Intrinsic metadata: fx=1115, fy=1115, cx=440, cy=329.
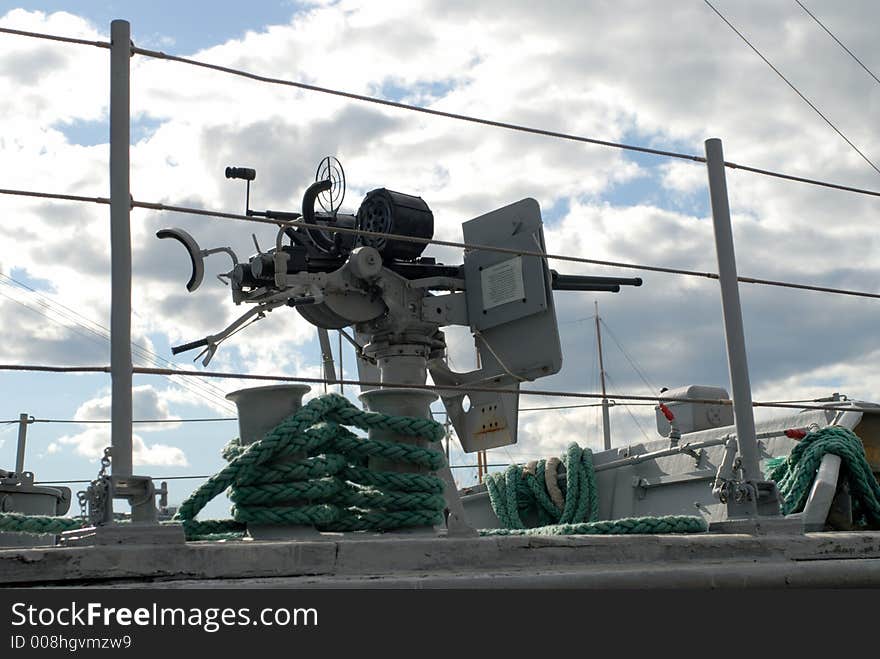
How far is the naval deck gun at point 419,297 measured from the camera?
5227 mm

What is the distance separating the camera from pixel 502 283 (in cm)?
537

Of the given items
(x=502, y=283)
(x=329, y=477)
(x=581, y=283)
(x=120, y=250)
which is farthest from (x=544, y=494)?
(x=120, y=250)

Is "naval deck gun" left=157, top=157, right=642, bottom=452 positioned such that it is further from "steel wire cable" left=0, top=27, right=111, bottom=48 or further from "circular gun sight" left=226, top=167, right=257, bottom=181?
"steel wire cable" left=0, top=27, right=111, bottom=48

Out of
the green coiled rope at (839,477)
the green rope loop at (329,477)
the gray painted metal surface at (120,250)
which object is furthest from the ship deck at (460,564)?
the green coiled rope at (839,477)

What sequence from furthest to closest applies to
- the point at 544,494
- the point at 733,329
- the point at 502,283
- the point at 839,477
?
the point at 544,494 → the point at 502,283 → the point at 839,477 → the point at 733,329

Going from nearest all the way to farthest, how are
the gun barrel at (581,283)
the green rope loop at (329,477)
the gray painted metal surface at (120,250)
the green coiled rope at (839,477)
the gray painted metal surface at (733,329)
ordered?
the gray painted metal surface at (120,250) → the green rope loop at (329,477) → the gray painted metal surface at (733,329) → the green coiled rope at (839,477) → the gun barrel at (581,283)

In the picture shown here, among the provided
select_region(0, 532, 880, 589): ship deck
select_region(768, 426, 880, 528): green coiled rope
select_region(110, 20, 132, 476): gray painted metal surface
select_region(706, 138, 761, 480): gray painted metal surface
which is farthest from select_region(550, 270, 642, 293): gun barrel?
select_region(110, 20, 132, 476): gray painted metal surface

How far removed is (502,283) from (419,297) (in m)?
0.45

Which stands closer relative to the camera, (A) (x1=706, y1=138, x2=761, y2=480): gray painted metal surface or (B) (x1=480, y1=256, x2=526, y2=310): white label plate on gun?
(A) (x1=706, y1=138, x2=761, y2=480): gray painted metal surface

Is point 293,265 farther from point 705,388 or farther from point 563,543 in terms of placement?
point 563,543

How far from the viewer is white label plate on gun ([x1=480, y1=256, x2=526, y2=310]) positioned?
16.9 feet

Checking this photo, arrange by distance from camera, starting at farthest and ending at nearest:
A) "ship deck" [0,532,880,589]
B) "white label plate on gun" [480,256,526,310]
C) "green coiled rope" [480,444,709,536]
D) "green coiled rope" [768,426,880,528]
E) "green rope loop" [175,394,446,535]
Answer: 1. "green coiled rope" [480,444,709,536]
2. "white label plate on gun" [480,256,526,310]
3. "green coiled rope" [768,426,880,528]
4. "green rope loop" [175,394,446,535]
5. "ship deck" [0,532,880,589]

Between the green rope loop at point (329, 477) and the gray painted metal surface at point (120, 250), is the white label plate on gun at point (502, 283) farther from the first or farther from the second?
the gray painted metal surface at point (120, 250)

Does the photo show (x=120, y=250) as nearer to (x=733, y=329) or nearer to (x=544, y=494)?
→ (x=733, y=329)
